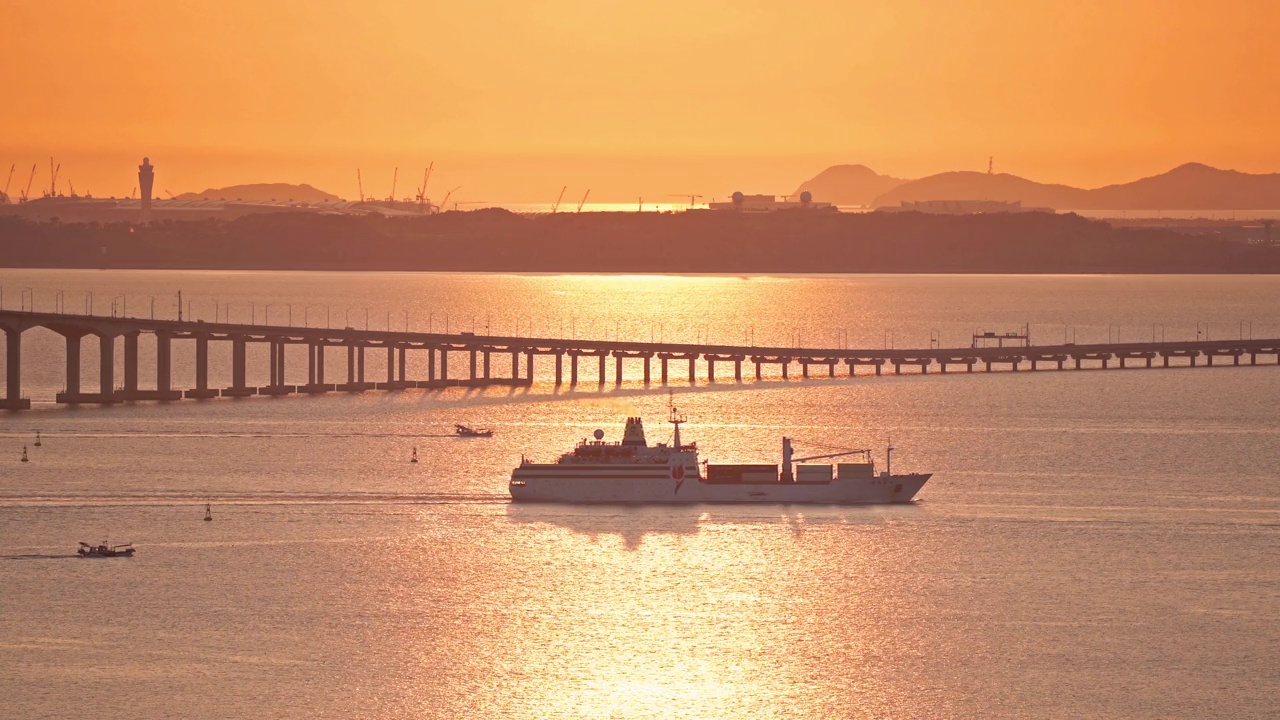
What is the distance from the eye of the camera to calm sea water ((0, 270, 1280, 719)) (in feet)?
202

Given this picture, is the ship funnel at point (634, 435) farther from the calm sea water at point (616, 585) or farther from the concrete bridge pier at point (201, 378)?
the concrete bridge pier at point (201, 378)

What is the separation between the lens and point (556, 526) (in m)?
89.1

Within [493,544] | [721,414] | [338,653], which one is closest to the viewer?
[338,653]

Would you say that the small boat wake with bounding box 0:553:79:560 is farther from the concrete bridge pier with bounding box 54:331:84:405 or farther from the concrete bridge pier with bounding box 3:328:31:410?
the concrete bridge pier with bounding box 54:331:84:405

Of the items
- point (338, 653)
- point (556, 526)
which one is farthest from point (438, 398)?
point (338, 653)

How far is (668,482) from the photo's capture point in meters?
96.2

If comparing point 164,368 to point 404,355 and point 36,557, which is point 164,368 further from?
point 36,557

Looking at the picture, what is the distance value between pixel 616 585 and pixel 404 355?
3756 inches

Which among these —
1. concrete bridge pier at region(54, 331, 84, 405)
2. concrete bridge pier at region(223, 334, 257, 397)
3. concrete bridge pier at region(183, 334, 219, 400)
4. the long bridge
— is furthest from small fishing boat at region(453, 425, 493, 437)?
concrete bridge pier at region(54, 331, 84, 405)

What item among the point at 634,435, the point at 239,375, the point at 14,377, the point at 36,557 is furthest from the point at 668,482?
the point at 14,377

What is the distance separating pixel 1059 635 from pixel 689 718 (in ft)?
54.5

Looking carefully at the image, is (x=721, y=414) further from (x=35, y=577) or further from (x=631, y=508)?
(x=35, y=577)

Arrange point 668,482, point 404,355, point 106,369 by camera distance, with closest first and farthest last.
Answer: point 668,482, point 106,369, point 404,355

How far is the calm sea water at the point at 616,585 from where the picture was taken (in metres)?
61.7
